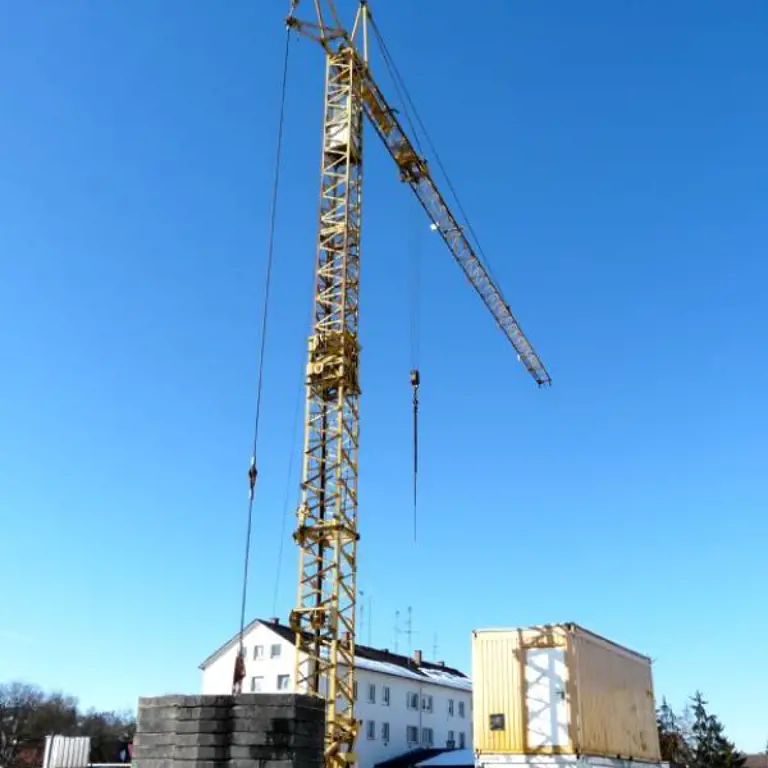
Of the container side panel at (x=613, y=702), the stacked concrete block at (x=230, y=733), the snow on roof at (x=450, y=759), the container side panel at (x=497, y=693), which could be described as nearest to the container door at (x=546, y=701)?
the container side panel at (x=497, y=693)

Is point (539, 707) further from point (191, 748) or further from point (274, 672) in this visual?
point (274, 672)

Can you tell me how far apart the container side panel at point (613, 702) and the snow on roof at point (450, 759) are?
2020cm

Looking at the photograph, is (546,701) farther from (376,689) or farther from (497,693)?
(376,689)

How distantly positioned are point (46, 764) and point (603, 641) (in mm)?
34658

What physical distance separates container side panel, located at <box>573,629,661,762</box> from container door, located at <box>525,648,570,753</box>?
1.36 ft

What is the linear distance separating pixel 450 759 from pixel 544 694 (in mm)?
28916

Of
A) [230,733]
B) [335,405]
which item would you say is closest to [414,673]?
[335,405]

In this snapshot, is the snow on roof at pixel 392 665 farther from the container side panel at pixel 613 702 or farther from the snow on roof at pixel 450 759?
the container side panel at pixel 613 702

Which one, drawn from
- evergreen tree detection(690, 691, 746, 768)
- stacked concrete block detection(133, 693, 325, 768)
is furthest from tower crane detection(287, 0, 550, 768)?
evergreen tree detection(690, 691, 746, 768)

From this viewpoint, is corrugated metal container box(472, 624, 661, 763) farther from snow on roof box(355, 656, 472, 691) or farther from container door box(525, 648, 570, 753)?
snow on roof box(355, 656, 472, 691)

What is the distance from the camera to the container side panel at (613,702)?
21.9m

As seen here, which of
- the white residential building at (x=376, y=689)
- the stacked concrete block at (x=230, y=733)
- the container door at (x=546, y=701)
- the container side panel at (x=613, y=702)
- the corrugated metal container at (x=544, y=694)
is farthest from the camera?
the white residential building at (x=376, y=689)

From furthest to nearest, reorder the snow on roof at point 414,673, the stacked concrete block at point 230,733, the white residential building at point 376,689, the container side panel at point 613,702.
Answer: the snow on roof at point 414,673 → the white residential building at point 376,689 → the container side panel at point 613,702 → the stacked concrete block at point 230,733

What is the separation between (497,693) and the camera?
2247 centimetres
